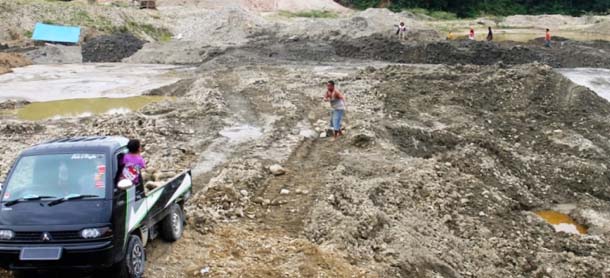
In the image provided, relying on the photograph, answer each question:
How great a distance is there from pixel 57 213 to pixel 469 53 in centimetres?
3208

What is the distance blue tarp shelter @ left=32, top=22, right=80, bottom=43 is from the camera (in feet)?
149

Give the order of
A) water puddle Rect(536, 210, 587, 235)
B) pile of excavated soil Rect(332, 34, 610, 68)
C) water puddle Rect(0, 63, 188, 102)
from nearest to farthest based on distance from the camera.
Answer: water puddle Rect(536, 210, 587, 235) → water puddle Rect(0, 63, 188, 102) → pile of excavated soil Rect(332, 34, 610, 68)

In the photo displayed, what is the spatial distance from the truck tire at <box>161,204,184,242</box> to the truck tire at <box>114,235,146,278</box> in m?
1.14

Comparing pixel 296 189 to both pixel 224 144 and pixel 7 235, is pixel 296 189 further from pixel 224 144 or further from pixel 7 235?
pixel 7 235

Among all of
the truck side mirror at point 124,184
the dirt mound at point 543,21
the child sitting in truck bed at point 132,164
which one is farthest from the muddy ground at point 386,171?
the dirt mound at point 543,21

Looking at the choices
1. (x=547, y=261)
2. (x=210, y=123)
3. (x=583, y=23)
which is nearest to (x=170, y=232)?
(x=547, y=261)

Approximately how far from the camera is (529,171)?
1703 centimetres

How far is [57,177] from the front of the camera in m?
8.18

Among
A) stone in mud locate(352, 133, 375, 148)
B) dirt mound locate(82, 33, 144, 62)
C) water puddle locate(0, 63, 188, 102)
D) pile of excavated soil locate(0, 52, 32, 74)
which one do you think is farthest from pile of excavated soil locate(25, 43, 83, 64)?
stone in mud locate(352, 133, 375, 148)

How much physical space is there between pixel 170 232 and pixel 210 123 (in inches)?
405

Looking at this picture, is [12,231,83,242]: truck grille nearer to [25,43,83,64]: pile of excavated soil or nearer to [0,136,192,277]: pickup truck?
[0,136,192,277]: pickup truck

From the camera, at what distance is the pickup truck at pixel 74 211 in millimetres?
7559

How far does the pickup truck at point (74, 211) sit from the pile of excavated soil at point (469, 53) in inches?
1166

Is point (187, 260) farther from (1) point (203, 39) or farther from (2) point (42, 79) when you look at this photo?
(1) point (203, 39)
